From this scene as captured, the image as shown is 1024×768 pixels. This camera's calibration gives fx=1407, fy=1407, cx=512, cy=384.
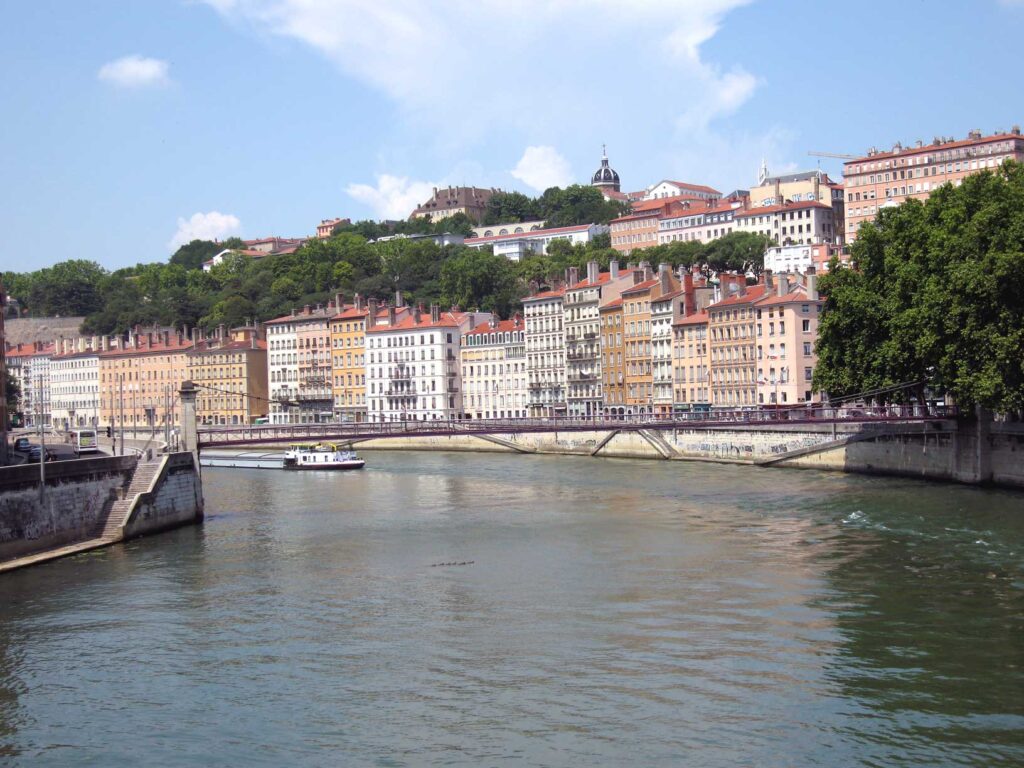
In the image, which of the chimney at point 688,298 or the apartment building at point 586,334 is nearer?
the chimney at point 688,298

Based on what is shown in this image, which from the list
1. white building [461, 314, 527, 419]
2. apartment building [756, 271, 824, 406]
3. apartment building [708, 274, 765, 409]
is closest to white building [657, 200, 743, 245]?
white building [461, 314, 527, 419]

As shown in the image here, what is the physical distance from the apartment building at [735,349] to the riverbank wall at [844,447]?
34.1ft

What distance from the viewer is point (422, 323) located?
4363 inches

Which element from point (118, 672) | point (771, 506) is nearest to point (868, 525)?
point (771, 506)

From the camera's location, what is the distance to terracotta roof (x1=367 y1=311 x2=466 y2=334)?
110062 millimetres

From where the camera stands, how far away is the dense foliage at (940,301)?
1811 inches

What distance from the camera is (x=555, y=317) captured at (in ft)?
330

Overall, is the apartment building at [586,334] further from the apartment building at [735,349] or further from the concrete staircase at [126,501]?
the concrete staircase at [126,501]

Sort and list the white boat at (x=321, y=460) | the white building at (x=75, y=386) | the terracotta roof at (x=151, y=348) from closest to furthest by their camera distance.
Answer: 1. the white boat at (x=321, y=460)
2. the terracotta roof at (x=151, y=348)
3. the white building at (x=75, y=386)

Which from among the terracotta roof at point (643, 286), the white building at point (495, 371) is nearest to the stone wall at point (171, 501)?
the terracotta roof at point (643, 286)

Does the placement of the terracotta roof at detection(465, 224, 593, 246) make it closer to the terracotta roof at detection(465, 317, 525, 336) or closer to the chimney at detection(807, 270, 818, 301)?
the terracotta roof at detection(465, 317, 525, 336)

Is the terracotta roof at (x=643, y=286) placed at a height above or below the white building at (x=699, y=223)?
below

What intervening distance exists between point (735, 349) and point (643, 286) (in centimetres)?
1074

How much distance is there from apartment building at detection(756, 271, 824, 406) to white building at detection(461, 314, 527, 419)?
90.0 feet
